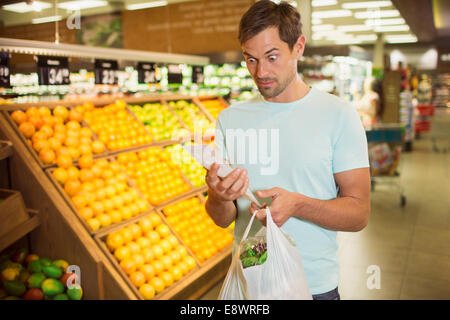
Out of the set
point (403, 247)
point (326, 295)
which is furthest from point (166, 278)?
point (403, 247)

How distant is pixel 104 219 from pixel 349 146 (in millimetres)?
2230

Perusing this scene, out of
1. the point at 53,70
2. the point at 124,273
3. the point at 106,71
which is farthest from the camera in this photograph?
the point at 106,71

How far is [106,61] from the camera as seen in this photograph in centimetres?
430

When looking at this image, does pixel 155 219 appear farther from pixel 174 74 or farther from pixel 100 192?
pixel 174 74

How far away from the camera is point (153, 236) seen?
3.25 metres

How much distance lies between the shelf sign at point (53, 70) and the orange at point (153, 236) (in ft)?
5.41

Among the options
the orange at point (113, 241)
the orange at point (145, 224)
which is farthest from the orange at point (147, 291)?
the orange at point (145, 224)

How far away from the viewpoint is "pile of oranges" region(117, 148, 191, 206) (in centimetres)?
362

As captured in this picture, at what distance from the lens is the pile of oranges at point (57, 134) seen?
118 inches

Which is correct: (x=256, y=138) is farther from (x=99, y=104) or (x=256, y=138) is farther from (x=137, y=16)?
(x=137, y=16)

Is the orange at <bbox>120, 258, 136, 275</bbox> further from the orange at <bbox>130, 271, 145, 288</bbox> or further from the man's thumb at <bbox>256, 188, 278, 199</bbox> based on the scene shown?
the man's thumb at <bbox>256, 188, 278, 199</bbox>

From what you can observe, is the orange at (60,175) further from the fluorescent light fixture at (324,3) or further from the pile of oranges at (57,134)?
the fluorescent light fixture at (324,3)
